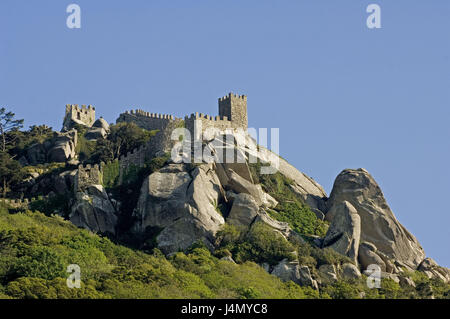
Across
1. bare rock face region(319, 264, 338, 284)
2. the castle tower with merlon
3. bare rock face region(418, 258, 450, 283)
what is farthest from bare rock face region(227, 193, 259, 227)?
the castle tower with merlon

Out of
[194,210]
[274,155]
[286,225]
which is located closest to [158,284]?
[194,210]

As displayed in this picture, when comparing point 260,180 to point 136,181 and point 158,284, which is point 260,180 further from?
point 158,284

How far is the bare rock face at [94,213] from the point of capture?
74.7 meters

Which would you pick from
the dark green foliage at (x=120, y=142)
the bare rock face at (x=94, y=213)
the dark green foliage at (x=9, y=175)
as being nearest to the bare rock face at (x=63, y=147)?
the dark green foliage at (x=120, y=142)

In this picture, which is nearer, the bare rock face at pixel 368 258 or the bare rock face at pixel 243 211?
the bare rock face at pixel 368 258

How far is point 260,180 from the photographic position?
83.1m

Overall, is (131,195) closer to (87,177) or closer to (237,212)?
(87,177)

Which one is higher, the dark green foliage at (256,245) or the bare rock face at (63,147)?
the bare rock face at (63,147)

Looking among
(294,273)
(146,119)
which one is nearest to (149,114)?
(146,119)

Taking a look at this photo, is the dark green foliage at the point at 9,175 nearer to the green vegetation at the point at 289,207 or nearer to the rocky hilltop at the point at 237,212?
the rocky hilltop at the point at 237,212

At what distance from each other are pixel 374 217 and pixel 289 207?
7.77 metres

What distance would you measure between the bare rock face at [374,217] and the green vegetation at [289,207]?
201cm

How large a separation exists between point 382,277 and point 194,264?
48.4ft

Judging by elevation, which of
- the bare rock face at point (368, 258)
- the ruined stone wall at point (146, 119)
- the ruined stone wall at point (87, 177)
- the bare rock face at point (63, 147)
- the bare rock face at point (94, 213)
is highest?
the ruined stone wall at point (146, 119)
